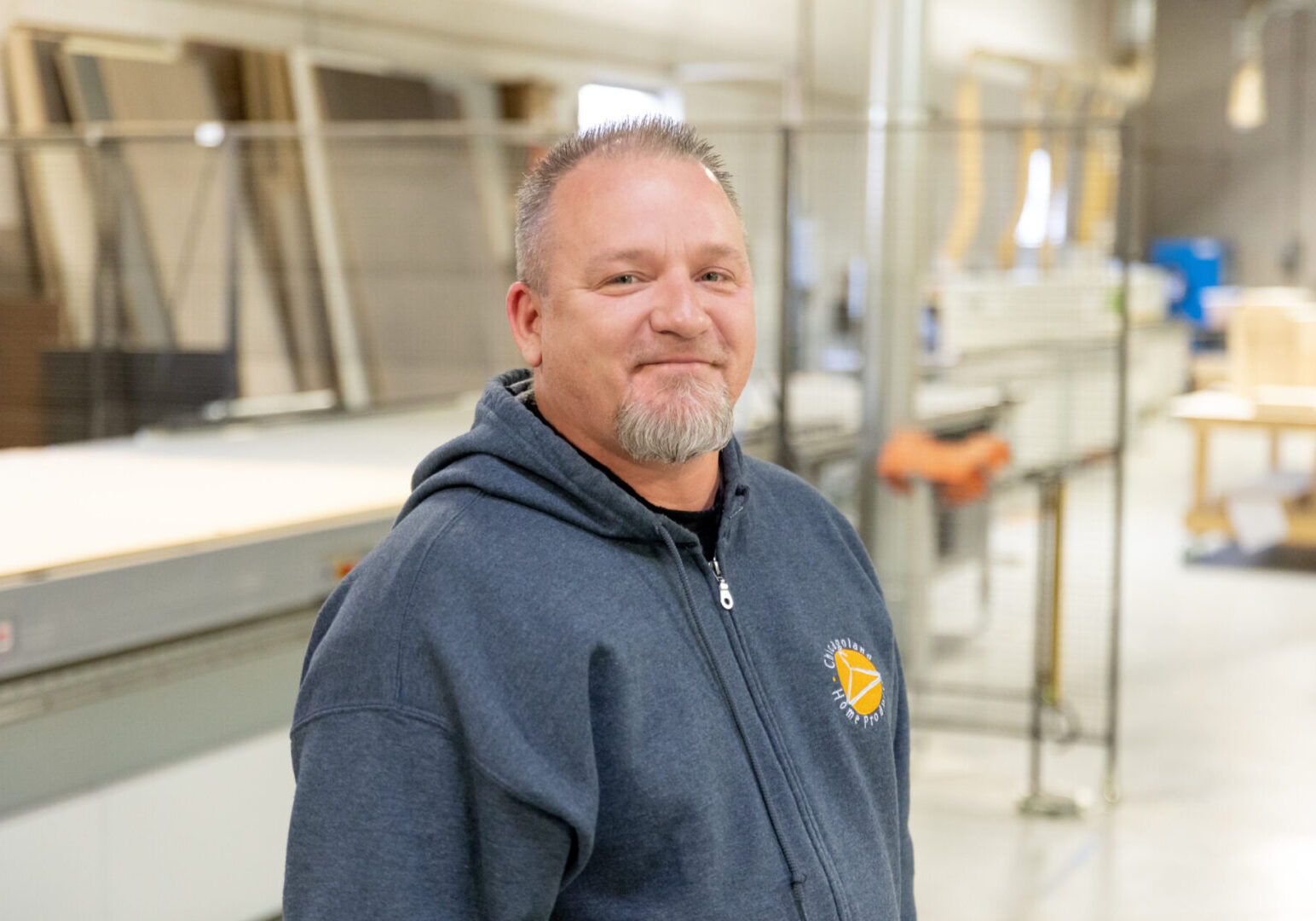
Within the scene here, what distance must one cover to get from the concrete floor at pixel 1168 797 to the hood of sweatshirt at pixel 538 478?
2.74 m

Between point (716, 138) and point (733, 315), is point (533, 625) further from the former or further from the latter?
point (716, 138)

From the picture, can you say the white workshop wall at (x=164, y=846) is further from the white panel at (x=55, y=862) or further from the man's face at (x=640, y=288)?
the man's face at (x=640, y=288)

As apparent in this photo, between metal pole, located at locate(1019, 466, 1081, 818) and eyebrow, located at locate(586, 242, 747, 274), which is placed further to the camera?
metal pole, located at locate(1019, 466, 1081, 818)

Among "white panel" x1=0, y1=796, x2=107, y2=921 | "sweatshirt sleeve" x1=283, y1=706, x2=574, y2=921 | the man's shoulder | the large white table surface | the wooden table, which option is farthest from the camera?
the wooden table

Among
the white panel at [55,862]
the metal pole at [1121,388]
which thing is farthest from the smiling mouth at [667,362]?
the metal pole at [1121,388]

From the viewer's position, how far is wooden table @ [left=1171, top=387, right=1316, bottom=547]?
725 centimetres

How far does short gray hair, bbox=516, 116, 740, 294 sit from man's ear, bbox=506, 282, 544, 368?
0.04ft

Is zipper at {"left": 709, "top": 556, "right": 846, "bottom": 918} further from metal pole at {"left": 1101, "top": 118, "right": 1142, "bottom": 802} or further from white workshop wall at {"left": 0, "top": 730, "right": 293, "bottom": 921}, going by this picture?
metal pole at {"left": 1101, "top": 118, "right": 1142, "bottom": 802}

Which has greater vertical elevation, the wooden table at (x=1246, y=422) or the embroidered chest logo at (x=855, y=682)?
the embroidered chest logo at (x=855, y=682)

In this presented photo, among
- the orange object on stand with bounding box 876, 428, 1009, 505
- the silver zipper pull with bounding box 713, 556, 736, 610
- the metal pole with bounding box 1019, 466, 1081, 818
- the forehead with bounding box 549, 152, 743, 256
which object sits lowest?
the metal pole with bounding box 1019, 466, 1081, 818

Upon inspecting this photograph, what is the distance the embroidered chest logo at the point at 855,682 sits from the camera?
1.38m

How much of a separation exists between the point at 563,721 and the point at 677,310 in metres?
0.38

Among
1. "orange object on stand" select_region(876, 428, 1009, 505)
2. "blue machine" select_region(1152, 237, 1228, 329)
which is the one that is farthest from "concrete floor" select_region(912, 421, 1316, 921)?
"blue machine" select_region(1152, 237, 1228, 329)

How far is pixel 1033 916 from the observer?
3645mm
